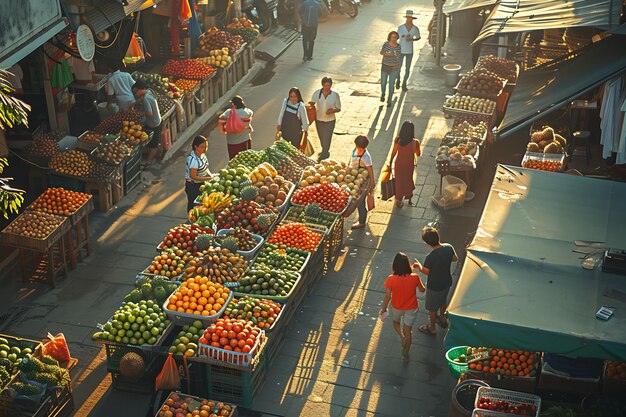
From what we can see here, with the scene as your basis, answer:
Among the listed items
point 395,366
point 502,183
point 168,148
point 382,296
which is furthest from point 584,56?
point 168,148

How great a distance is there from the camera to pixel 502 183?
11.5 m

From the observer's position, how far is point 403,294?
36.6ft

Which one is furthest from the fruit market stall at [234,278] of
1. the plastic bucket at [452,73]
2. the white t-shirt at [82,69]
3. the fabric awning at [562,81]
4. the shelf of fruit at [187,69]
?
the plastic bucket at [452,73]

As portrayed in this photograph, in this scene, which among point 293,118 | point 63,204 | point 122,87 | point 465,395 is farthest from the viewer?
point 122,87

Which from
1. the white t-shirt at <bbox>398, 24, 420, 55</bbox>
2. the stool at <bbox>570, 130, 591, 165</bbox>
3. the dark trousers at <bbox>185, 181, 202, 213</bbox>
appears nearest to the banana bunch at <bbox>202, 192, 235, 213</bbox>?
the dark trousers at <bbox>185, 181, 202, 213</bbox>

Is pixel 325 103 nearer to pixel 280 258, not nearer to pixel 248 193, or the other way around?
pixel 248 193

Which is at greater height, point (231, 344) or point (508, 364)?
point (231, 344)

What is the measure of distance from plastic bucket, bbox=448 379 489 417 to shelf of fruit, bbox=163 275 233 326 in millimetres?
3069

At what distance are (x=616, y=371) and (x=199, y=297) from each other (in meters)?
5.07

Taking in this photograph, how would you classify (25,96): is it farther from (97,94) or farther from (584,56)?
(584,56)

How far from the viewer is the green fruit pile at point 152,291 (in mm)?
11227

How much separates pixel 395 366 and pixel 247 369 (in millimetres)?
2270

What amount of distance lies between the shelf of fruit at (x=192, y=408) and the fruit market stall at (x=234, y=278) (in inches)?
20.0

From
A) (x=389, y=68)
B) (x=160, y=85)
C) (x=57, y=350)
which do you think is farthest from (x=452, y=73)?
(x=57, y=350)
